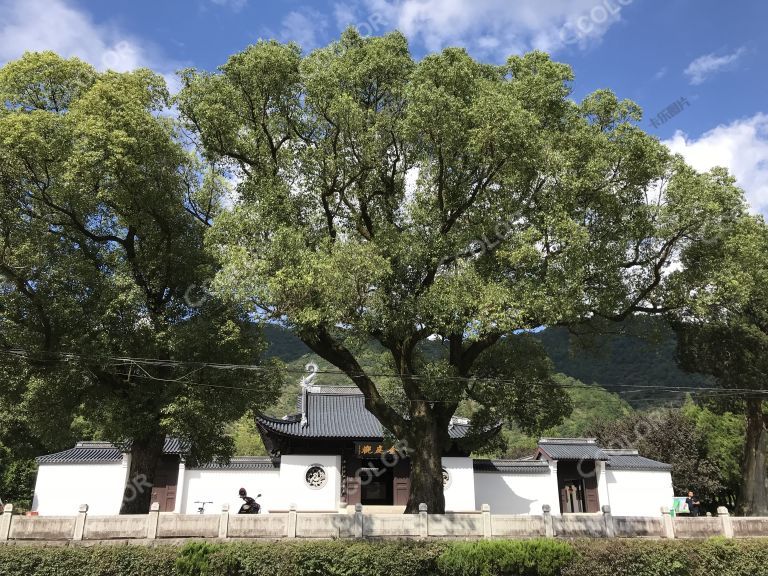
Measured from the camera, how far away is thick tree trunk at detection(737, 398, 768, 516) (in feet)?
61.4

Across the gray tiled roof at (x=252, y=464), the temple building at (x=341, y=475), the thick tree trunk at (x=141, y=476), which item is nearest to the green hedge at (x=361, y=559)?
the thick tree trunk at (x=141, y=476)

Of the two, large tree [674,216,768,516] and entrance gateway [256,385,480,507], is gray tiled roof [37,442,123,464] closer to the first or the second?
entrance gateway [256,385,480,507]

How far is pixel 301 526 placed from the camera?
11.1 meters

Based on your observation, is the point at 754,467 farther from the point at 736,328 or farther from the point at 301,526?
the point at 301,526

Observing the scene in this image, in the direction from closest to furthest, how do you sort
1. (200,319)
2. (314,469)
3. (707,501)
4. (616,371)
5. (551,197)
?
1. (551,197)
2. (200,319)
3. (314,469)
4. (707,501)
5. (616,371)

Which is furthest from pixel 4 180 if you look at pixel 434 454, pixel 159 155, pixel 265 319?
pixel 434 454

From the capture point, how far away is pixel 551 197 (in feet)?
34.3

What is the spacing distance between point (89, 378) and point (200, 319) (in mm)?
2917

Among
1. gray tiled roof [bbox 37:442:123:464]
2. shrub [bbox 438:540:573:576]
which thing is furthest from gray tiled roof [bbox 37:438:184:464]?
shrub [bbox 438:540:573:576]

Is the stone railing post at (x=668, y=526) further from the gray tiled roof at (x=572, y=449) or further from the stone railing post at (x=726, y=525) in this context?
the gray tiled roof at (x=572, y=449)

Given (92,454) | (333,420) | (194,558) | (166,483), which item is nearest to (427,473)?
(194,558)

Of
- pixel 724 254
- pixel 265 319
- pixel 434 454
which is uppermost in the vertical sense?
pixel 724 254

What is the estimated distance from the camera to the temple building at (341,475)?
21.1 metres

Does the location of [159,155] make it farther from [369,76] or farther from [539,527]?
[539,527]
